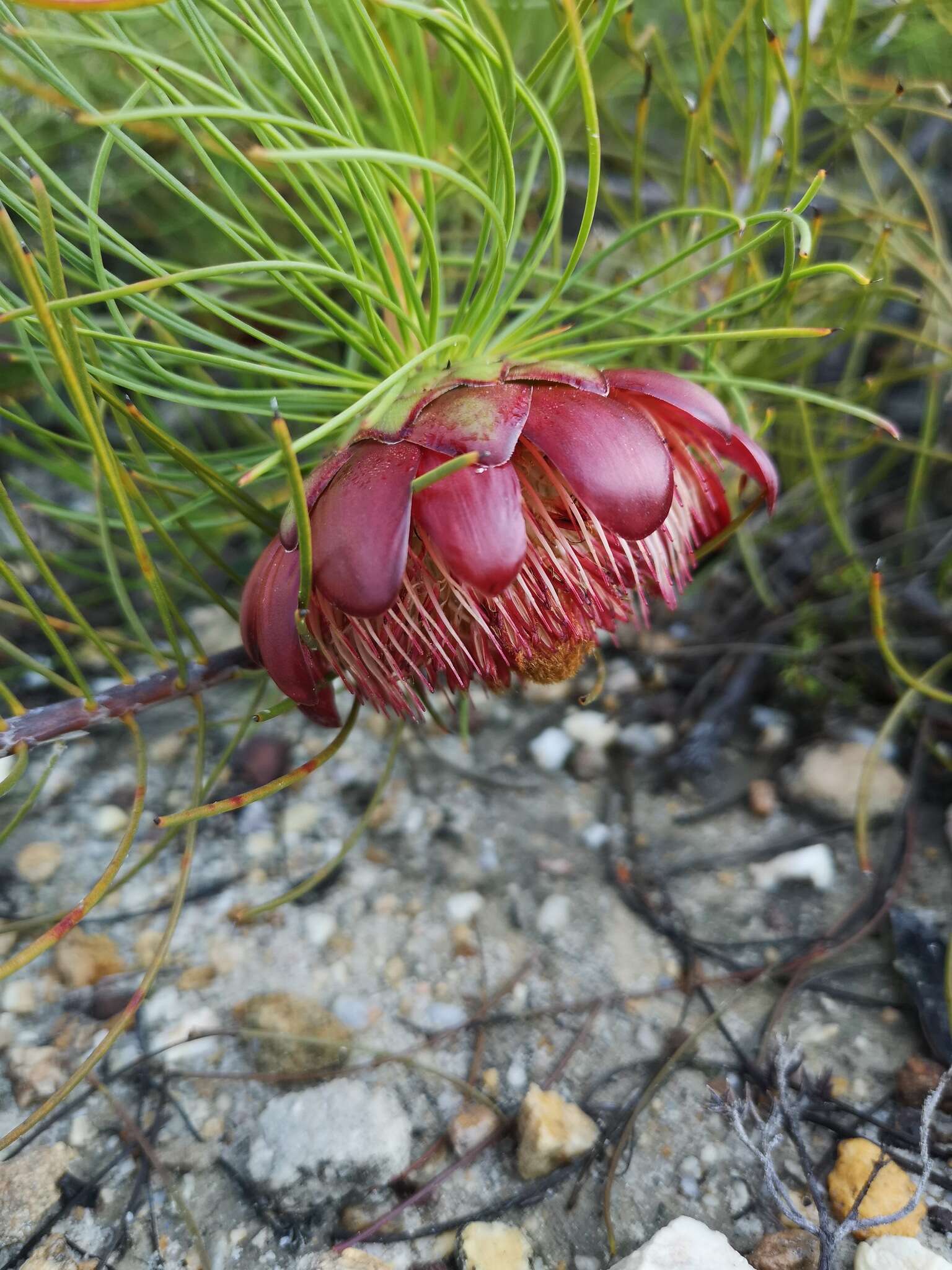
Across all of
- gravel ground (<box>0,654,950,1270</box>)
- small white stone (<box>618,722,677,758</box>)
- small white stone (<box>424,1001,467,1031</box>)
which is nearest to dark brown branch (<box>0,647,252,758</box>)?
gravel ground (<box>0,654,950,1270</box>)

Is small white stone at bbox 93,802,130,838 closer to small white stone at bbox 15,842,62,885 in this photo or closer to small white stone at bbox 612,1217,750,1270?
small white stone at bbox 15,842,62,885

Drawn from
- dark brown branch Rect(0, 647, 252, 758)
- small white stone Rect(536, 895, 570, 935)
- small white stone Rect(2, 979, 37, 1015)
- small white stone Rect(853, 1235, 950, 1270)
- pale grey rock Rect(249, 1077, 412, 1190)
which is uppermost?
dark brown branch Rect(0, 647, 252, 758)

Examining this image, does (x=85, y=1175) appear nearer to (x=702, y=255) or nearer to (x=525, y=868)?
(x=525, y=868)

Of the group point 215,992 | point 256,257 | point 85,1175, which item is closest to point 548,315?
point 256,257

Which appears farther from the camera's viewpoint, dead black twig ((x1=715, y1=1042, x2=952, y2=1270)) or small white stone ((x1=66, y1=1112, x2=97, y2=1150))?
small white stone ((x1=66, y1=1112, x2=97, y2=1150))

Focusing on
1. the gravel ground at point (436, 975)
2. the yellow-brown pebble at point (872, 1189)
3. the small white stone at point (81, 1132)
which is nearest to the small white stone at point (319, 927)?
the gravel ground at point (436, 975)

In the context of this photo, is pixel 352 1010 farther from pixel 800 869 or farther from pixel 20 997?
pixel 800 869

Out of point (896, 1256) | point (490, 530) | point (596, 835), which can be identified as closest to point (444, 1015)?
point (596, 835)
